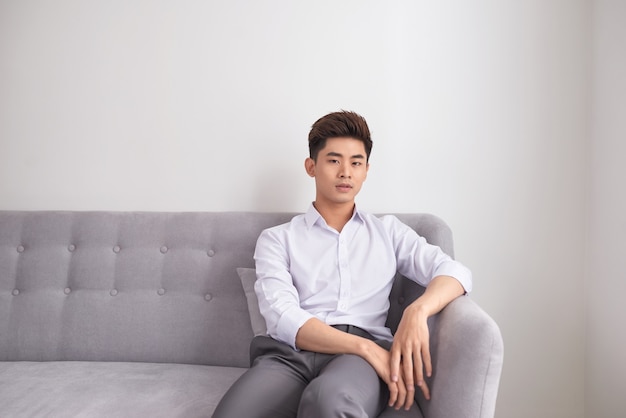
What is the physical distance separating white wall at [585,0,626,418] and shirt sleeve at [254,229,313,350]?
3.66 feet

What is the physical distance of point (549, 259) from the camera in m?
1.81

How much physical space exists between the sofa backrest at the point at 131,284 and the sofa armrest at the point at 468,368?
0.47 metres

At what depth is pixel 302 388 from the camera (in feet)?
3.98

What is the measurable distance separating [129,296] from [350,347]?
920 mm

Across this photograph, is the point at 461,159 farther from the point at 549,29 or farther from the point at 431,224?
the point at 549,29

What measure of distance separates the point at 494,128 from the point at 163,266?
4.59ft

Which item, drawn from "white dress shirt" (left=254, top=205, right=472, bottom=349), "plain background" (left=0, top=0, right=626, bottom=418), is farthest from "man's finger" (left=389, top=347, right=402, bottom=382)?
"plain background" (left=0, top=0, right=626, bottom=418)

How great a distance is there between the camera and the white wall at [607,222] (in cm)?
156

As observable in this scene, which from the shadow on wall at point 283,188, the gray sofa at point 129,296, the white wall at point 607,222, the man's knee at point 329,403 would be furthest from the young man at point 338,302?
the white wall at point 607,222

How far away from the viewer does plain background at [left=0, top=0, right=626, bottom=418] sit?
1.79 metres

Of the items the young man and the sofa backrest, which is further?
the sofa backrest

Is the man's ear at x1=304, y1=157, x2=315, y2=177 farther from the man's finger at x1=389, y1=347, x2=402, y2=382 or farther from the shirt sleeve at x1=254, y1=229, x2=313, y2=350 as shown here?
the man's finger at x1=389, y1=347, x2=402, y2=382

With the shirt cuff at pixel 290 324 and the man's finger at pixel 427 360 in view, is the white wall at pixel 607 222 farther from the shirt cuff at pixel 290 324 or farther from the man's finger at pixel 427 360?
the shirt cuff at pixel 290 324

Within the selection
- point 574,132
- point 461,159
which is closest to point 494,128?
point 461,159
